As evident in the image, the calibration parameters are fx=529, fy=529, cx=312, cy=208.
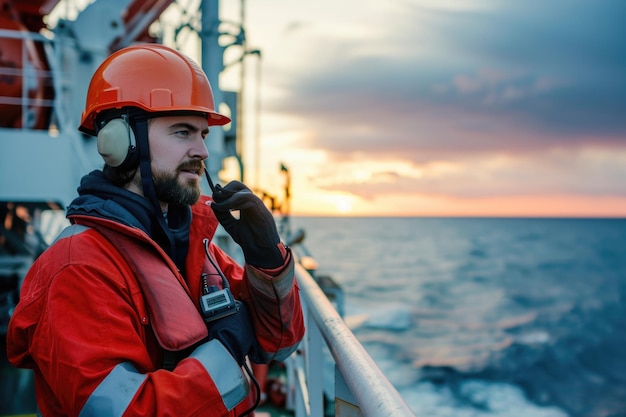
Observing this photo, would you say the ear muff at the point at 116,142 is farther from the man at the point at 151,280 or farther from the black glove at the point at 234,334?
the black glove at the point at 234,334

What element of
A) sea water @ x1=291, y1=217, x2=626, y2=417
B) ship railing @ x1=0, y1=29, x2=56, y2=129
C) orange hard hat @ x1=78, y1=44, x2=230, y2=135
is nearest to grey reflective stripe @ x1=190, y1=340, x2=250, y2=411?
orange hard hat @ x1=78, y1=44, x2=230, y2=135

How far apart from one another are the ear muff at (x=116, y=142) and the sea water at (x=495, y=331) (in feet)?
38.4

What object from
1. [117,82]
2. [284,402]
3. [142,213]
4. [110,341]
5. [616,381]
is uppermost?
[117,82]

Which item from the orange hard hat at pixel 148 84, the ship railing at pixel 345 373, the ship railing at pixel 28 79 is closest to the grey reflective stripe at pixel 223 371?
the ship railing at pixel 345 373

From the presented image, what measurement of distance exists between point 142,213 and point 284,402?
4.20 meters

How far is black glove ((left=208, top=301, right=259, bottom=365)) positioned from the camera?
166 centimetres

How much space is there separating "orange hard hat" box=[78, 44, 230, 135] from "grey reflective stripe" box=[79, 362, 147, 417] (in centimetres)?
89

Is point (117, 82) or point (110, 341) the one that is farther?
→ point (117, 82)

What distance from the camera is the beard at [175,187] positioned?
1.76 metres

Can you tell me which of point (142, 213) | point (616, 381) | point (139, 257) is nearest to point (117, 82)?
point (142, 213)

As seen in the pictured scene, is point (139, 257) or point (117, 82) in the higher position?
point (117, 82)

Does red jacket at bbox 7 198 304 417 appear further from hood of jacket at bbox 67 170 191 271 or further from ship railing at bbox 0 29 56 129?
ship railing at bbox 0 29 56 129

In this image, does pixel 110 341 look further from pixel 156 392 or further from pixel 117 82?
pixel 117 82

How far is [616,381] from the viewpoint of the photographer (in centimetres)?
2022
